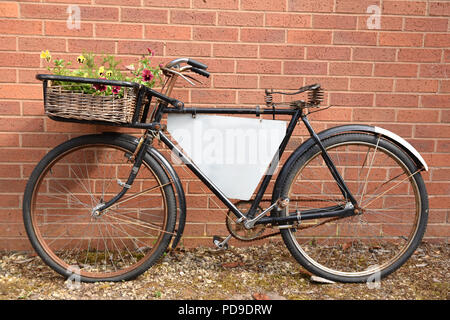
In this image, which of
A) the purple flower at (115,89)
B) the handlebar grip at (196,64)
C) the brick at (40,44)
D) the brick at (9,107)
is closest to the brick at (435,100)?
the handlebar grip at (196,64)

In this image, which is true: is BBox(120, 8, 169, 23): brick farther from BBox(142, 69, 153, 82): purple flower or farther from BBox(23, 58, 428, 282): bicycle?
BBox(142, 69, 153, 82): purple flower

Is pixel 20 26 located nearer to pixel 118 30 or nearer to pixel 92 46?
pixel 92 46

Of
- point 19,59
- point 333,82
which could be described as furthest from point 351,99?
point 19,59

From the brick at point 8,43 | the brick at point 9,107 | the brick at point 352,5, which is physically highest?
the brick at point 352,5

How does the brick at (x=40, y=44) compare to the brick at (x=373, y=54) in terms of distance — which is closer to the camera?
the brick at (x=40, y=44)

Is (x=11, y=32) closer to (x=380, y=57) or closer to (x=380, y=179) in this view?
(x=380, y=57)

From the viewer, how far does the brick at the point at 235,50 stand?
2857mm

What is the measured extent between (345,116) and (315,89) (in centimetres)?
69

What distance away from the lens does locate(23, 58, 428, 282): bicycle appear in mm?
2484

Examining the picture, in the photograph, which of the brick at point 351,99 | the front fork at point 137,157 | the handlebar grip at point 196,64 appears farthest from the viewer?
the brick at point 351,99

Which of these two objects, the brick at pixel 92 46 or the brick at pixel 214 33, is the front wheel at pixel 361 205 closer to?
the brick at pixel 214 33

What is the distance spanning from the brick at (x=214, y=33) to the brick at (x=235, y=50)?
0.15 feet

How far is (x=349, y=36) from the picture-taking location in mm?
2893

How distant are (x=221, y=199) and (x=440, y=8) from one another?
200 cm
